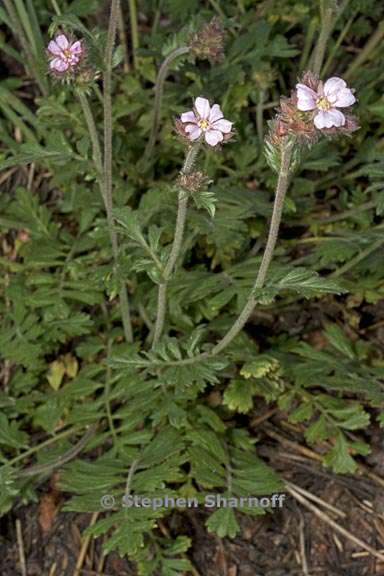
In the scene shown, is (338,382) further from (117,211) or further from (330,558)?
(117,211)

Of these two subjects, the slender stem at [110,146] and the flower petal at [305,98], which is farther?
the slender stem at [110,146]

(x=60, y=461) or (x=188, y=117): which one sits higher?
(x=188, y=117)

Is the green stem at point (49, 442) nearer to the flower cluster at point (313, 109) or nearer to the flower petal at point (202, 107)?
the flower petal at point (202, 107)

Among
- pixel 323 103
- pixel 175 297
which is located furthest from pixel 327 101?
pixel 175 297

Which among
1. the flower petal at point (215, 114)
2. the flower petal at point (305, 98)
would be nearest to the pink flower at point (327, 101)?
the flower petal at point (305, 98)

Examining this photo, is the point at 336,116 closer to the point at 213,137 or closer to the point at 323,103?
the point at 323,103

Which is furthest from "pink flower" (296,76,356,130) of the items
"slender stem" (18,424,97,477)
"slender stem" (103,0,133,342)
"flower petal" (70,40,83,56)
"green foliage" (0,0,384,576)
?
"slender stem" (18,424,97,477)
